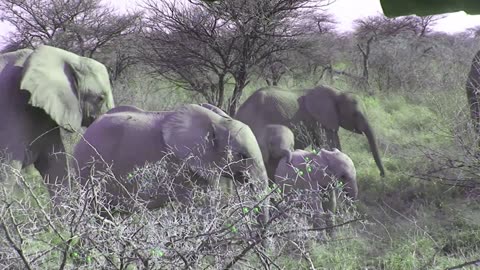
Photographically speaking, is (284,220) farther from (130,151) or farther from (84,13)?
(84,13)

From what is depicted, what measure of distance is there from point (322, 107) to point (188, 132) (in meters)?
2.67

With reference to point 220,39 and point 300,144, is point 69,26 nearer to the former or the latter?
point 220,39

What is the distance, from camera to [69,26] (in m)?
11.6

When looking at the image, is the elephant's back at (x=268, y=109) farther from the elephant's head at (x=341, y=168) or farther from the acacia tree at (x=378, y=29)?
the acacia tree at (x=378, y=29)

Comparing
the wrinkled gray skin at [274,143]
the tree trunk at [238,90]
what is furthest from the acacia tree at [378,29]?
the wrinkled gray skin at [274,143]

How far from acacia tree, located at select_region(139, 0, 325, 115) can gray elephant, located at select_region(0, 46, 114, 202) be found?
2.79 metres

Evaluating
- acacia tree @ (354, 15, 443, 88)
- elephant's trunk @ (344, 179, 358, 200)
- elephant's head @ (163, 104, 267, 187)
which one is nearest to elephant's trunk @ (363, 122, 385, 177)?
elephant's trunk @ (344, 179, 358, 200)

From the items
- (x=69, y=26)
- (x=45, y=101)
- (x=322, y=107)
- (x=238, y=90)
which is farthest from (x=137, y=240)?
(x=69, y=26)

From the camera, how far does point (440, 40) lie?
18609 millimetres

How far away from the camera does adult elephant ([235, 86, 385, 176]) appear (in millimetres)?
6223

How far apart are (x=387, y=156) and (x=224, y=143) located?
3427 millimetres

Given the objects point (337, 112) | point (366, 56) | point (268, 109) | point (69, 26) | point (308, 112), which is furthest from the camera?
point (366, 56)

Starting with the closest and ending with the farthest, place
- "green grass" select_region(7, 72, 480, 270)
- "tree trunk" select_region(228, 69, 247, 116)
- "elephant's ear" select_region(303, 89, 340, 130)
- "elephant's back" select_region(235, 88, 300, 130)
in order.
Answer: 1. "green grass" select_region(7, 72, 480, 270)
2. "elephant's back" select_region(235, 88, 300, 130)
3. "elephant's ear" select_region(303, 89, 340, 130)
4. "tree trunk" select_region(228, 69, 247, 116)

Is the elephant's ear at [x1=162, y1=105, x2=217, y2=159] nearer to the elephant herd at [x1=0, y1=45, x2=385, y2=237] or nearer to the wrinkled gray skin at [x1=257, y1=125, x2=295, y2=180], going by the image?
the elephant herd at [x1=0, y1=45, x2=385, y2=237]
